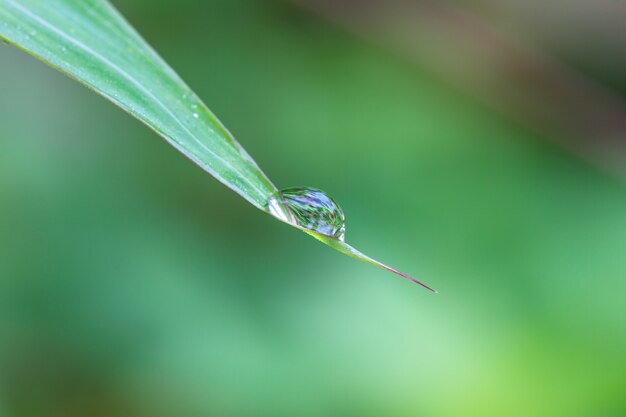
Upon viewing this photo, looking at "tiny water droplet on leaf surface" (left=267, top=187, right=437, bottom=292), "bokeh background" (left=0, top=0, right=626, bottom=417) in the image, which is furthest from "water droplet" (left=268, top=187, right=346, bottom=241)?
"bokeh background" (left=0, top=0, right=626, bottom=417)

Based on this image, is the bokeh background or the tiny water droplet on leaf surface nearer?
the tiny water droplet on leaf surface

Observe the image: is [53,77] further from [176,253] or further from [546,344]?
[546,344]

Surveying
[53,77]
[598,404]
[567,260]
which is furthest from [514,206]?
[53,77]

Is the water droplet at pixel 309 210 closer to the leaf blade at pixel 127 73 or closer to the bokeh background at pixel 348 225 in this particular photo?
the leaf blade at pixel 127 73

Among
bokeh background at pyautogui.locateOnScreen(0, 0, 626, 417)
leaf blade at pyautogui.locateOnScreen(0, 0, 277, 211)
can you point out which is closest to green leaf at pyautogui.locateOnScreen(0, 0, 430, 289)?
leaf blade at pyautogui.locateOnScreen(0, 0, 277, 211)

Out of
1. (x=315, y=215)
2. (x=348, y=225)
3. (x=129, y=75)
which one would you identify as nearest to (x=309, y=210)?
(x=315, y=215)

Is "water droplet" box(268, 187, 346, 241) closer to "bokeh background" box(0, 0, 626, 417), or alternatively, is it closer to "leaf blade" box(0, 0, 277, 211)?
"leaf blade" box(0, 0, 277, 211)

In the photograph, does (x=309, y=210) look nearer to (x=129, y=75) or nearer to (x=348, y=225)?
(x=129, y=75)
